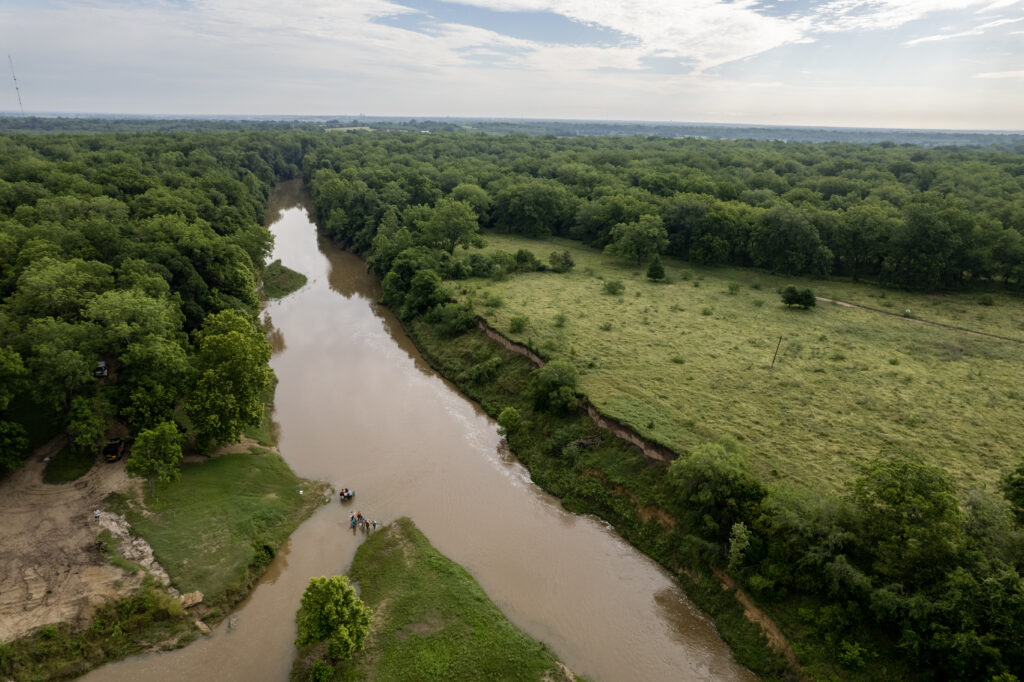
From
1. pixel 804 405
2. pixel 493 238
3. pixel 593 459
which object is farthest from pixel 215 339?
pixel 493 238

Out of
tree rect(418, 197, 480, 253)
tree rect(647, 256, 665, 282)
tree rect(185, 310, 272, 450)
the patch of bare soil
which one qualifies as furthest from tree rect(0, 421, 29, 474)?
tree rect(647, 256, 665, 282)

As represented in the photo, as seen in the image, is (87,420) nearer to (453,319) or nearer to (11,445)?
(11,445)

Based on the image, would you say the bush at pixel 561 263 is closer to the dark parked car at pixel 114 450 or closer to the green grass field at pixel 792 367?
the green grass field at pixel 792 367

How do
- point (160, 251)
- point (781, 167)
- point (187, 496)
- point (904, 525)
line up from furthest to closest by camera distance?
point (781, 167), point (160, 251), point (187, 496), point (904, 525)

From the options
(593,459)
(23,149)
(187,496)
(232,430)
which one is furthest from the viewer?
(23,149)

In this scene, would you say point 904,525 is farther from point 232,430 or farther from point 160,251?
point 160,251
